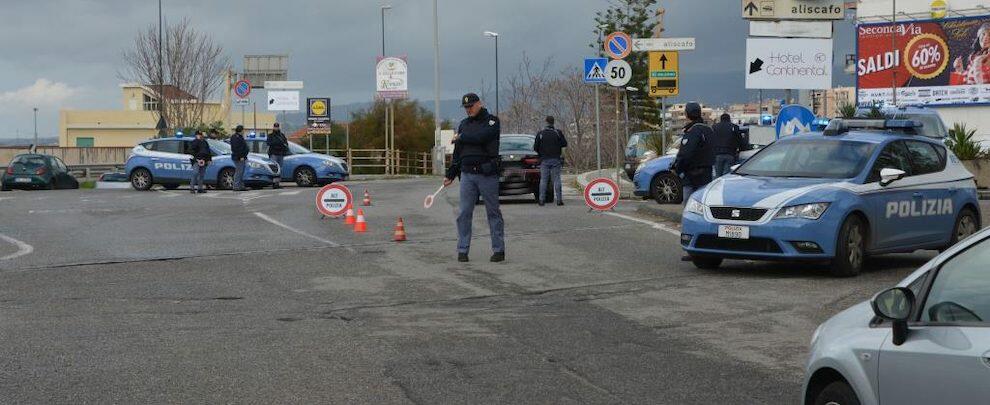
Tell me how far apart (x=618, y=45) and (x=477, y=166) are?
12.4 m

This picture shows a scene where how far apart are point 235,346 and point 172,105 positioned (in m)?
64.0

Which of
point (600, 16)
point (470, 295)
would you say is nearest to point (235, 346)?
point (470, 295)

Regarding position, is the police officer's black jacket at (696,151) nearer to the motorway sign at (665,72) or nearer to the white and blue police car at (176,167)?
the motorway sign at (665,72)

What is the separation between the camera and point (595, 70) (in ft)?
87.1

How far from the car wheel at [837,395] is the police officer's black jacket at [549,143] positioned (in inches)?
762

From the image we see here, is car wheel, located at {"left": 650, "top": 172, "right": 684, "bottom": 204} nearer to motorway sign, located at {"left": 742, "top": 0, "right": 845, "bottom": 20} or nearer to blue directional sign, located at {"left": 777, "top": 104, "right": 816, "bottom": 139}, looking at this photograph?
blue directional sign, located at {"left": 777, "top": 104, "right": 816, "bottom": 139}

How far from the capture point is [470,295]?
11.5 meters

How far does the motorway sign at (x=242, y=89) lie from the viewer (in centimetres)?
5800

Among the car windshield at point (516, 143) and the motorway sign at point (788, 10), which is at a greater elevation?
the motorway sign at point (788, 10)

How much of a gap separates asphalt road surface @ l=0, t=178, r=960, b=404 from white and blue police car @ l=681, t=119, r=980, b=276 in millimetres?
318

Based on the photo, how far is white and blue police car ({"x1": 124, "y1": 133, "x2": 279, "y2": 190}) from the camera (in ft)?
118

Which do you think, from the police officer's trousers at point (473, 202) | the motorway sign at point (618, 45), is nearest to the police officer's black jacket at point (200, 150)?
the motorway sign at point (618, 45)

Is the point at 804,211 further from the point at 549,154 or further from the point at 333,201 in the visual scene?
the point at 549,154

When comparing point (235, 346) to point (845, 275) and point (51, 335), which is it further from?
point (845, 275)
